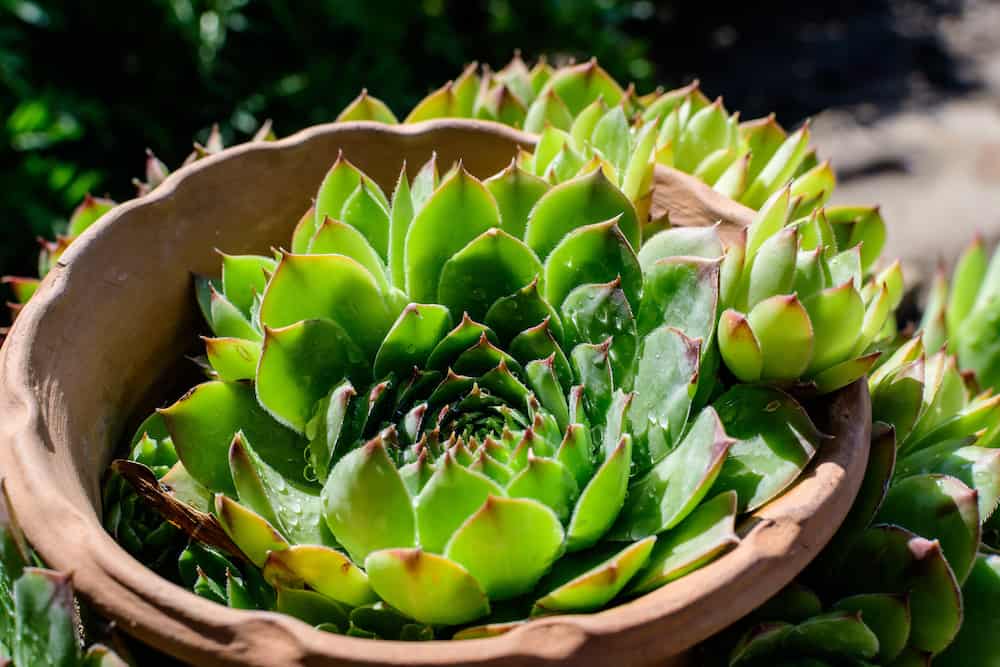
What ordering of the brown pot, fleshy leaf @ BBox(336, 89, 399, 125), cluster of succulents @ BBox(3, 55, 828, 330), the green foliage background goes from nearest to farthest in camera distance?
the brown pot
cluster of succulents @ BBox(3, 55, 828, 330)
fleshy leaf @ BBox(336, 89, 399, 125)
the green foliage background

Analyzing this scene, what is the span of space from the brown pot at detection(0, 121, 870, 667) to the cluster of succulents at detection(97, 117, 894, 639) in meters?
0.03

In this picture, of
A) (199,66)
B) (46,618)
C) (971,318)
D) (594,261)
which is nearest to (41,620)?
(46,618)

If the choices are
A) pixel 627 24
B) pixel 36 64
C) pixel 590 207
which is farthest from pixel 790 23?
pixel 590 207

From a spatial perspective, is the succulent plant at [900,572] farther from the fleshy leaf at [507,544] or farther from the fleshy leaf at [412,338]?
the fleshy leaf at [412,338]

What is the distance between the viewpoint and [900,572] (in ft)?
2.58

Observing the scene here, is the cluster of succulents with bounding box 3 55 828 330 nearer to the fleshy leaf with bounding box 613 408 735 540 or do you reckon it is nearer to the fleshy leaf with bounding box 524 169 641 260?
the fleshy leaf with bounding box 524 169 641 260

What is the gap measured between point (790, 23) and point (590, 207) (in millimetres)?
3350

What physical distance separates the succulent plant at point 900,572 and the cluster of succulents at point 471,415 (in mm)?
91

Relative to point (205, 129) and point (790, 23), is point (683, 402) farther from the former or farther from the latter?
point (790, 23)

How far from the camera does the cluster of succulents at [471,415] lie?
0.69 metres

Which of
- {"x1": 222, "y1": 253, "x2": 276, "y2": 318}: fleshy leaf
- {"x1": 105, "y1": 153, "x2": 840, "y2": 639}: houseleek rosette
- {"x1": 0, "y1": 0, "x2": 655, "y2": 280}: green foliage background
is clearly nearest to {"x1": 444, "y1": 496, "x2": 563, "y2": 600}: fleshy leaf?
{"x1": 105, "y1": 153, "x2": 840, "y2": 639}: houseleek rosette

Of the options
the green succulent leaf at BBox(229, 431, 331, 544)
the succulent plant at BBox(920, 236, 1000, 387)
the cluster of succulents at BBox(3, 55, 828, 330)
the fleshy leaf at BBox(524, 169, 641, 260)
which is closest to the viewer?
the green succulent leaf at BBox(229, 431, 331, 544)

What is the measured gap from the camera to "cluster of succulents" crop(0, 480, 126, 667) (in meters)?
0.64

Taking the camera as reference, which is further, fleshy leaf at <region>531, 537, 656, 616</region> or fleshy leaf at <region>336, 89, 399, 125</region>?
fleshy leaf at <region>336, 89, 399, 125</region>
